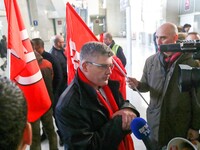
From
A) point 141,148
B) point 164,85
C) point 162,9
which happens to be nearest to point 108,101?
point 164,85

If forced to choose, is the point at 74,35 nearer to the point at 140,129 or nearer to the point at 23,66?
the point at 23,66

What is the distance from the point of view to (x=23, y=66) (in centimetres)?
162

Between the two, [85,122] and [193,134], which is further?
[193,134]

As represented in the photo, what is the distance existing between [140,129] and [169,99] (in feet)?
2.59

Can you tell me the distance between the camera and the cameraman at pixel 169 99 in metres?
1.58

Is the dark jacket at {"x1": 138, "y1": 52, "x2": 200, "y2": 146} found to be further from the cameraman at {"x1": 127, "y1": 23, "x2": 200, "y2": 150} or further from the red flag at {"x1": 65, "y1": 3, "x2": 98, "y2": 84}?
the red flag at {"x1": 65, "y1": 3, "x2": 98, "y2": 84}

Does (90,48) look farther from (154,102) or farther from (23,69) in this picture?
(154,102)

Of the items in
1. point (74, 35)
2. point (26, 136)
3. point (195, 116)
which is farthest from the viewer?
point (74, 35)

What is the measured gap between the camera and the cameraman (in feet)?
5.19

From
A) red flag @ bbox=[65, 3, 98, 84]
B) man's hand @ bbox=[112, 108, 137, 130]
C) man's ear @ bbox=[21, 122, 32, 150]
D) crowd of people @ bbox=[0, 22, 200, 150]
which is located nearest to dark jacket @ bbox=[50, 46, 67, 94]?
crowd of people @ bbox=[0, 22, 200, 150]

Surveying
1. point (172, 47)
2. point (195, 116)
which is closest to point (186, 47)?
point (172, 47)

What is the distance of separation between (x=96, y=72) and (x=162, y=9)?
955 centimetres

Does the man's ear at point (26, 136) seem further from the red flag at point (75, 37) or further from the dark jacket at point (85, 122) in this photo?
the red flag at point (75, 37)

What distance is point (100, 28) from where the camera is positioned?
18.7m
